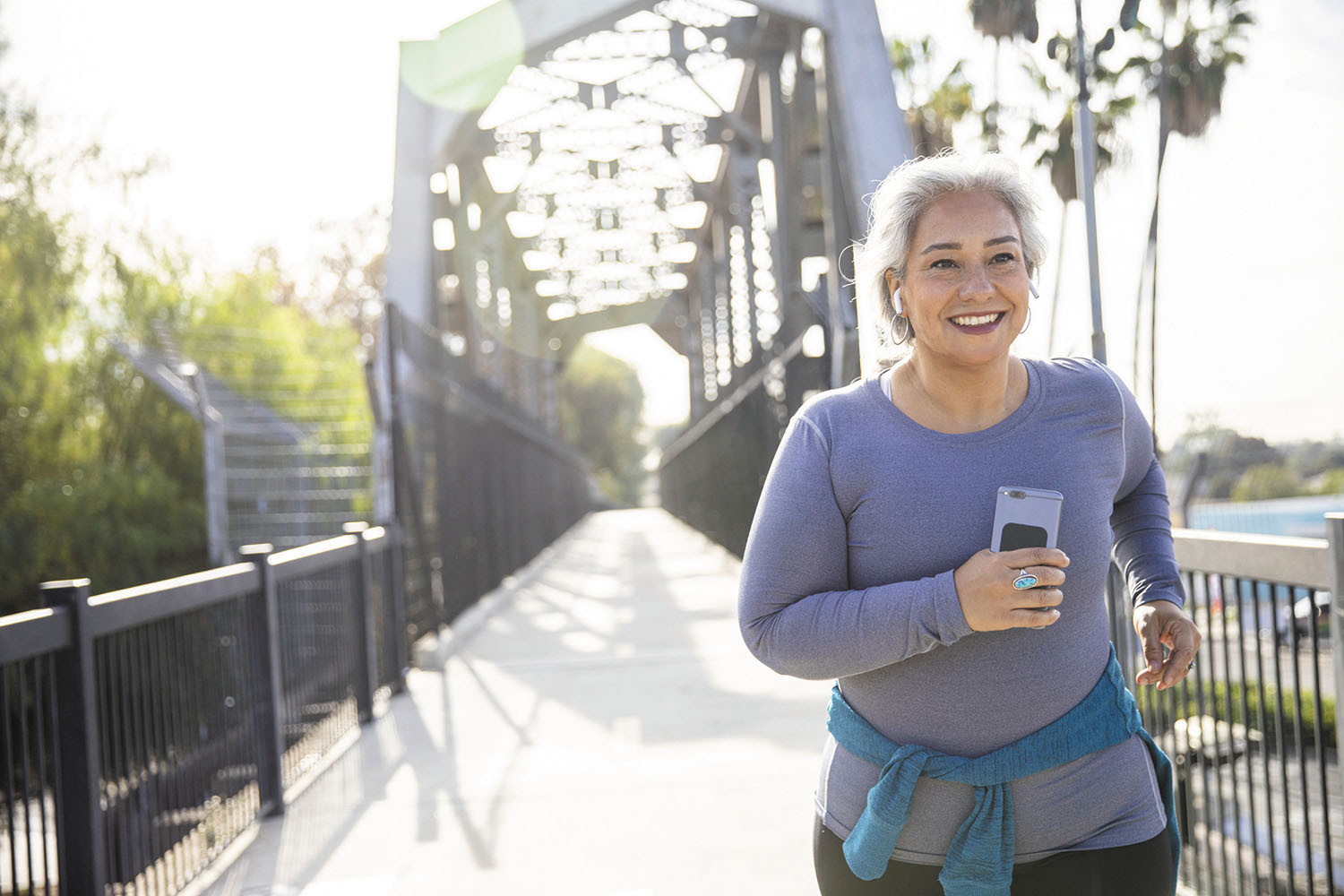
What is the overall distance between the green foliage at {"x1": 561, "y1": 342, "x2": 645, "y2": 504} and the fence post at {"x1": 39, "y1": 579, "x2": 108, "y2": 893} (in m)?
82.7

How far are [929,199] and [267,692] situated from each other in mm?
3957

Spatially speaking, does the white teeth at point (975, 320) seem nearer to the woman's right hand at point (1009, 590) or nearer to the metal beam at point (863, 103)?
the woman's right hand at point (1009, 590)

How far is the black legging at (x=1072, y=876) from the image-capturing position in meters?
1.82

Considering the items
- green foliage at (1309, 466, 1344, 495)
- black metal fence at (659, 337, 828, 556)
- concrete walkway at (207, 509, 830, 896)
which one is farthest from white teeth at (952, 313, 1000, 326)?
green foliage at (1309, 466, 1344, 495)

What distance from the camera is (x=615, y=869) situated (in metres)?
4.21

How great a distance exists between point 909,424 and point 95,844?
2.63 m

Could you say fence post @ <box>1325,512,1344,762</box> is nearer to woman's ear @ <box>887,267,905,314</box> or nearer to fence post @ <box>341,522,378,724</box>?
woman's ear @ <box>887,267,905,314</box>

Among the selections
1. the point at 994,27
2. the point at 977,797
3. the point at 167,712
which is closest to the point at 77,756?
the point at 167,712

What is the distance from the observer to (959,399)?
1.86 metres

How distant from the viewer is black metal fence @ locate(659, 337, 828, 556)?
31.5 ft

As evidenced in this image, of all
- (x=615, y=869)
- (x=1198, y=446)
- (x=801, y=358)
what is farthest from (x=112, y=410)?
(x=615, y=869)

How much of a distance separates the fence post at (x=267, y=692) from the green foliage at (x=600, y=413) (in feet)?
266

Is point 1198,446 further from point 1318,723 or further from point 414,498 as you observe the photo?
point 1318,723

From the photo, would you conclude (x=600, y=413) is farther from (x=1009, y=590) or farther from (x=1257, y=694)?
(x=1009, y=590)
